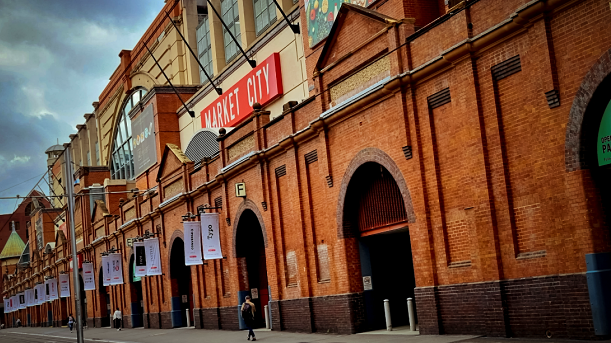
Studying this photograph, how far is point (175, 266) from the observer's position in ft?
125

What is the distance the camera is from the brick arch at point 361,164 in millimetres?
18500

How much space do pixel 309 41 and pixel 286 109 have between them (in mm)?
2747

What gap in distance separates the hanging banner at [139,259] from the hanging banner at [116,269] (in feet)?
21.6

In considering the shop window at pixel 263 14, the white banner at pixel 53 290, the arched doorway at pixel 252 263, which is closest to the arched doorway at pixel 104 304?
the white banner at pixel 53 290

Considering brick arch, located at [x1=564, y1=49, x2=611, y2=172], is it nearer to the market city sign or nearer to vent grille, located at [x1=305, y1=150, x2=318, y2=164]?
the market city sign

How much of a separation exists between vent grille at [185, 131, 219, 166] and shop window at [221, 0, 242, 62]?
4526 millimetres

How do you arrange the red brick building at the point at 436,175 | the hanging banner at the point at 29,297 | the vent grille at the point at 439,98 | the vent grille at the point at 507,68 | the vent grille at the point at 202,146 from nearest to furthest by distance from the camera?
the red brick building at the point at 436,175, the vent grille at the point at 507,68, the vent grille at the point at 439,98, the vent grille at the point at 202,146, the hanging banner at the point at 29,297

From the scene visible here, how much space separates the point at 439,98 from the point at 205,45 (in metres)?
28.3

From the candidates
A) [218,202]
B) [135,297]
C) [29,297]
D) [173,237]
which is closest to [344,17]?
[218,202]

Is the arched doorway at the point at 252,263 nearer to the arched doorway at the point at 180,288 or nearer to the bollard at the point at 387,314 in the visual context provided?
the arched doorway at the point at 180,288

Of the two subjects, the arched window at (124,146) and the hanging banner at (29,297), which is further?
the hanging banner at (29,297)

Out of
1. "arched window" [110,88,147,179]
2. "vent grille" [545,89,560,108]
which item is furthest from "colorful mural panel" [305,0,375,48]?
"arched window" [110,88,147,179]

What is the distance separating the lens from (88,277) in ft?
170

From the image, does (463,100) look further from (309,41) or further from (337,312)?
(309,41)
